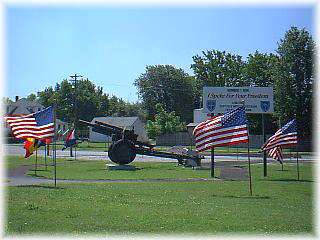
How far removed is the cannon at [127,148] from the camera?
2766cm

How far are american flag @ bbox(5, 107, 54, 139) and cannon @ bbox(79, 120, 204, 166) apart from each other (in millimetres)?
9765

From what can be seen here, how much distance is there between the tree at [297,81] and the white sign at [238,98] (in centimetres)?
1062

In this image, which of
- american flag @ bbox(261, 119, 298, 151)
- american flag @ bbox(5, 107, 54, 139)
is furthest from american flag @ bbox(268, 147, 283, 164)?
american flag @ bbox(5, 107, 54, 139)

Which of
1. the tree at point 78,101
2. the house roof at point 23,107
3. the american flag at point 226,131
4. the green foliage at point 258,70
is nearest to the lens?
the american flag at point 226,131

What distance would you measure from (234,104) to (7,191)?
2656cm

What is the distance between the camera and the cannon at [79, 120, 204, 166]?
90.7ft

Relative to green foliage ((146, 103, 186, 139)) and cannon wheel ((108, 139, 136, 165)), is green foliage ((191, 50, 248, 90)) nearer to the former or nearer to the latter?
green foliage ((146, 103, 186, 139))

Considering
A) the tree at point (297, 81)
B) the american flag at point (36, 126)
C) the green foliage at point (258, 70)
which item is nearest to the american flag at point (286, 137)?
the american flag at point (36, 126)

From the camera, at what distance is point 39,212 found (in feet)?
36.8

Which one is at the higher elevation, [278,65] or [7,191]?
[278,65]

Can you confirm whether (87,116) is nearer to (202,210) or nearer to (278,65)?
(278,65)

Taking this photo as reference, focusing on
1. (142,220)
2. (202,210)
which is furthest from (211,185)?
(142,220)

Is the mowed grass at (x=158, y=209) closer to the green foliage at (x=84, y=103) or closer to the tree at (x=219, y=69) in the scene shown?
the tree at (x=219, y=69)

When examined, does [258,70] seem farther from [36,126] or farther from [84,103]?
[36,126]
